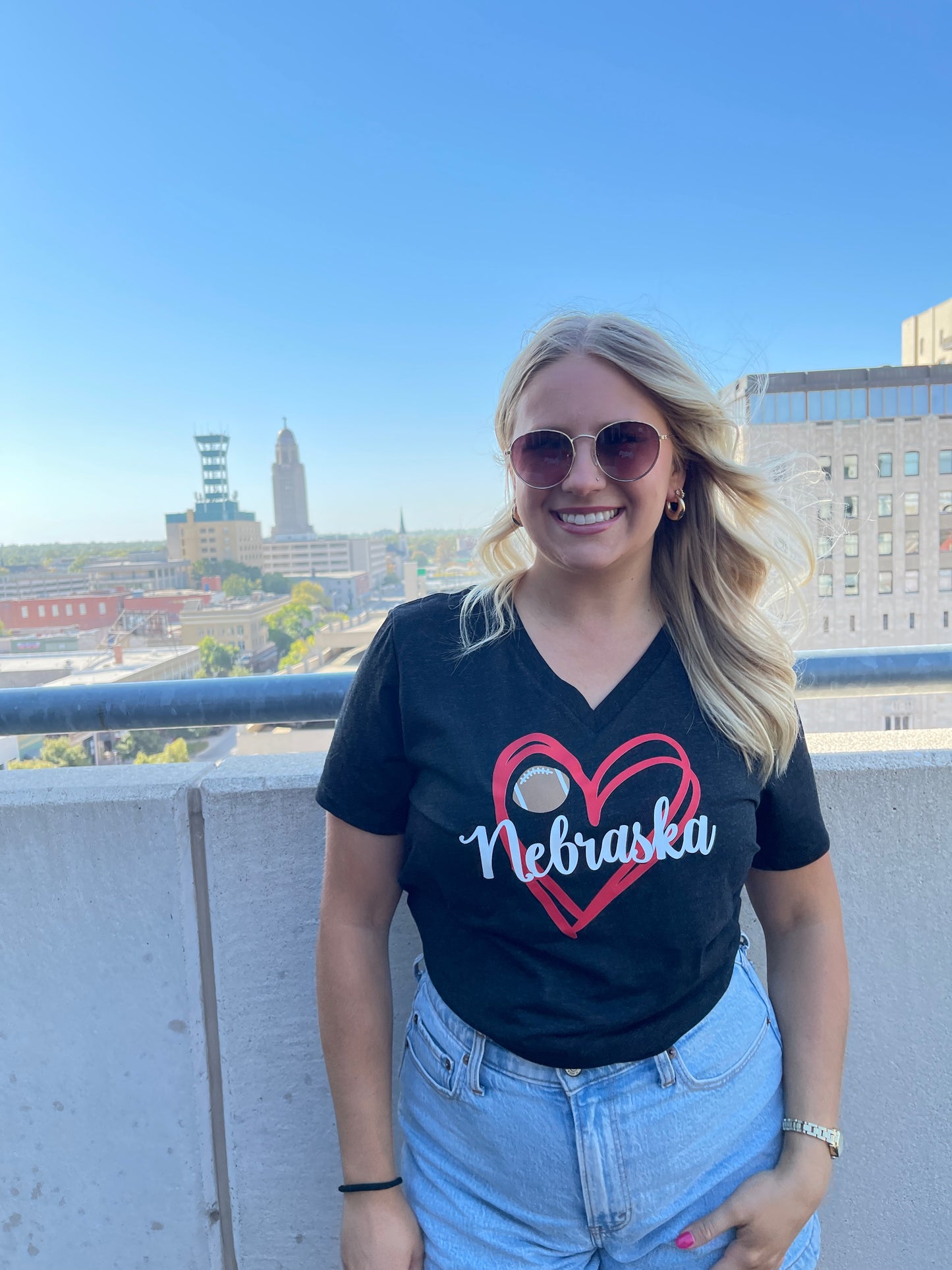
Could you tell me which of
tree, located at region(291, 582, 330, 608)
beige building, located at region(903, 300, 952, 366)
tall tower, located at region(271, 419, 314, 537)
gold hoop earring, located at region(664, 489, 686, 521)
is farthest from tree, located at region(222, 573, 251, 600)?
tall tower, located at region(271, 419, 314, 537)

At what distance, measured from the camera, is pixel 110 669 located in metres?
2.10

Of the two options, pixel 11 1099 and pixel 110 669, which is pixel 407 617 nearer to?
pixel 110 669

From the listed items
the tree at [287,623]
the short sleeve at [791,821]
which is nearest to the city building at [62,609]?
the tree at [287,623]

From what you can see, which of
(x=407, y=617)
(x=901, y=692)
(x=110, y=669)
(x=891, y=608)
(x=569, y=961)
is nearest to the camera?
(x=569, y=961)

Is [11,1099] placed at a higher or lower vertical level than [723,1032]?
lower

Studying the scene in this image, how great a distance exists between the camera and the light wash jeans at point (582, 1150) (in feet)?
3.79

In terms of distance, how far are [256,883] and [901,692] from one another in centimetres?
143

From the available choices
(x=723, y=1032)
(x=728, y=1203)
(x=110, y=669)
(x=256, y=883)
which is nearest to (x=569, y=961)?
(x=723, y=1032)

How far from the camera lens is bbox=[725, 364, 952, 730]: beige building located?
115ft

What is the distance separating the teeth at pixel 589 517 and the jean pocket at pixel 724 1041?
0.78m

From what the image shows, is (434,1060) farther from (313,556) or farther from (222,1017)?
(313,556)

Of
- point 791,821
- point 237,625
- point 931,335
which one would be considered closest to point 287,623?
point 237,625

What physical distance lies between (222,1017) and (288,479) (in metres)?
158

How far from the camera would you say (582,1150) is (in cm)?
115
